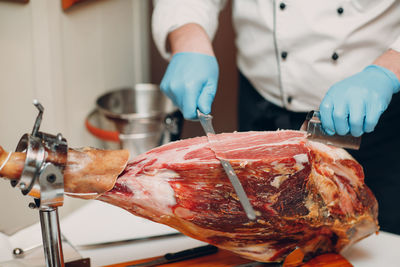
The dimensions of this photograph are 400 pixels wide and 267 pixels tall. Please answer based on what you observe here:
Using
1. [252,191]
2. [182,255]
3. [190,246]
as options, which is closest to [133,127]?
[190,246]

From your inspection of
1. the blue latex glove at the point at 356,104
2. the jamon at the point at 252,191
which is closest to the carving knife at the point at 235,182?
the jamon at the point at 252,191

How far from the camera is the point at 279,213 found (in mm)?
1048

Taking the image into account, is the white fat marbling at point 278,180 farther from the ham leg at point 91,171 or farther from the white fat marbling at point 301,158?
the ham leg at point 91,171

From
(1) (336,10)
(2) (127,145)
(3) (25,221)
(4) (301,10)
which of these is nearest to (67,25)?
(2) (127,145)

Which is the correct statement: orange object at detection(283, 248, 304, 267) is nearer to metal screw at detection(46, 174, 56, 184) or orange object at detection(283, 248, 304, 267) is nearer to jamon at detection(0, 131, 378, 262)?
jamon at detection(0, 131, 378, 262)

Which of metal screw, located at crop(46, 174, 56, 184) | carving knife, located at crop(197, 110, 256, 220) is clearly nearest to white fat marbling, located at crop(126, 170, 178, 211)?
carving knife, located at crop(197, 110, 256, 220)

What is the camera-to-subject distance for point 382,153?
1.49 meters

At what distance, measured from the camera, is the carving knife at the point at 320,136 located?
3.62 feet

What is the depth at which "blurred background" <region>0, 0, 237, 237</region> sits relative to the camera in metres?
1.41

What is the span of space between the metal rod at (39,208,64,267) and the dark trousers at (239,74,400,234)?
0.92 meters

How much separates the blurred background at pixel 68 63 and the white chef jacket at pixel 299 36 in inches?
16.4

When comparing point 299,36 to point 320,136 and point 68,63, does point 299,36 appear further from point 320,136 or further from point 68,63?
point 68,63

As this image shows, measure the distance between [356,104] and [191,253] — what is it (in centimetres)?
57

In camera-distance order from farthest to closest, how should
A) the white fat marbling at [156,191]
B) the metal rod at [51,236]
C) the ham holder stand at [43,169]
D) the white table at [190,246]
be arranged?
the white table at [190,246] < the white fat marbling at [156,191] < the metal rod at [51,236] < the ham holder stand at [43,169]
